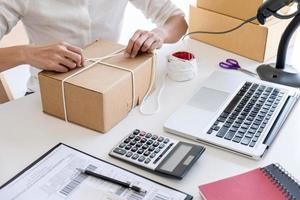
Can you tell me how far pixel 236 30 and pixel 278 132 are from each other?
1.60ft

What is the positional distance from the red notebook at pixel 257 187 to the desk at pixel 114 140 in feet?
0.11

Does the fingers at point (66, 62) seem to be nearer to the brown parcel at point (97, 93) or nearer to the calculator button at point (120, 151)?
the brown parcel at point (97, 93)

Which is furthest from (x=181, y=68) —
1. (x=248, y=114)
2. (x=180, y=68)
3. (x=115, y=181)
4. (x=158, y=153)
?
(x=115, y=181)

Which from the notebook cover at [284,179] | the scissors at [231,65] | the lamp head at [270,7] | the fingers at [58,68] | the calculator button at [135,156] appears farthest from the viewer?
the scissors at [231,65]

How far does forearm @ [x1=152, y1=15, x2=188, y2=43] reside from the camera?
4.15 ft

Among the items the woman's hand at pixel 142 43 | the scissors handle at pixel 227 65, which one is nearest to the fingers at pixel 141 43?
the woman's hand at pixel 142 43

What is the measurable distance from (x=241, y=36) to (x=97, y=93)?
2.04ft

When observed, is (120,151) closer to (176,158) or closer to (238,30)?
(176,158)

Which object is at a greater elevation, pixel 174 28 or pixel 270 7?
pixel 270 7

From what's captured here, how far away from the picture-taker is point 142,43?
1036 millimetres

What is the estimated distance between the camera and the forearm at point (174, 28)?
1264mm

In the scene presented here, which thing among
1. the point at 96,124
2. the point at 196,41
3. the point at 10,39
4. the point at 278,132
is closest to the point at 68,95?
the point at 96,124

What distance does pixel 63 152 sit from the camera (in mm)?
843

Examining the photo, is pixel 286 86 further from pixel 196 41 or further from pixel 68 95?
pixel 68 95
